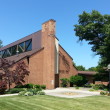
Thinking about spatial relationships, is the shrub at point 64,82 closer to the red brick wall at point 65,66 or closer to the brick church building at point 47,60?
the brick church building at point 47,60

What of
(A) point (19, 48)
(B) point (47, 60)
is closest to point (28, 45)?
(A) point (19, 48)

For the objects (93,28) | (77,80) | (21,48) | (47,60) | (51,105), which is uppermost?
(93,28)

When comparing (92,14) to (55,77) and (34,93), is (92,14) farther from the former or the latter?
(34,93)

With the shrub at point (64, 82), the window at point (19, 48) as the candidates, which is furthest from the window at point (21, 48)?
the shrub at point (64, 82)

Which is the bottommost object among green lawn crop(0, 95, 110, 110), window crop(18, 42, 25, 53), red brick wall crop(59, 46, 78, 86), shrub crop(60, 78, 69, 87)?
green lawn crop(0, 95, 110, 110)

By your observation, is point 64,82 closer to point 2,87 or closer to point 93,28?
point 93,28

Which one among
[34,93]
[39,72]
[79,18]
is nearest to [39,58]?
[39,72]

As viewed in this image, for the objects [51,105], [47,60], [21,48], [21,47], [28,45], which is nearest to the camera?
[51,105]

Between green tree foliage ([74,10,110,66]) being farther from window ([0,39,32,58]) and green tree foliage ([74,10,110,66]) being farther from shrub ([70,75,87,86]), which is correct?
window ([0,39,32,58])

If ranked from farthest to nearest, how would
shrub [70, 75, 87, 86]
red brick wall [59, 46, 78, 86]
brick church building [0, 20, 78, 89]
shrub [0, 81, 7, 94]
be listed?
red brick wall [59, 46, 78, 86], shrub [70, 75, 87, 86], brick church building [0, 20, 78, 89], shrub [0, 81, 7, 94]

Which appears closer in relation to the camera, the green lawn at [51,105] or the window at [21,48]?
the green lawn at [51,105]

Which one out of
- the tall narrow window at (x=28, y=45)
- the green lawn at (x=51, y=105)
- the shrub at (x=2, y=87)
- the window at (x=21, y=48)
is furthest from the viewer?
the window at (x=21, y=48)

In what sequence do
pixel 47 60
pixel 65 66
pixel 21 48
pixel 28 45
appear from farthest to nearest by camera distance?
pixel 21 48
pixel 28 45
pixel 65 66
pixel 47 60

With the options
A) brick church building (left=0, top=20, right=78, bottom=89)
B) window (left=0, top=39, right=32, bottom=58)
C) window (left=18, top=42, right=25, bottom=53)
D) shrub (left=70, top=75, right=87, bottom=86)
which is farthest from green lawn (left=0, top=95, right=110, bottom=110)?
window (left=18, top=42, right=25, bottom=53)
